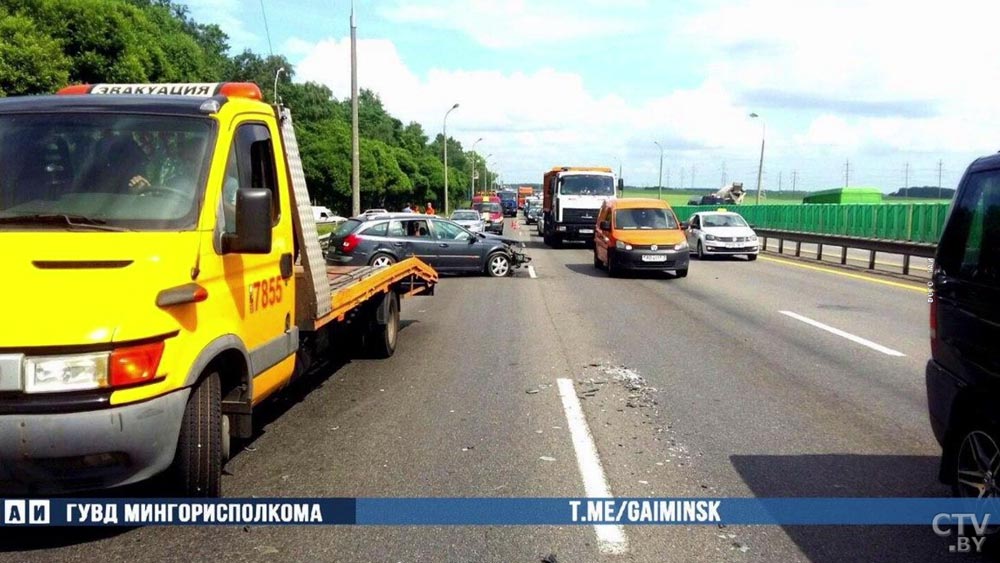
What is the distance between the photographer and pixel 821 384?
8484 millimetres

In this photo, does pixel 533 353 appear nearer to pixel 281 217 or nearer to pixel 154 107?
pixel 281 217

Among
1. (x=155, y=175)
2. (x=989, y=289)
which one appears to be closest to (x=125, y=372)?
(x=155, y=175)

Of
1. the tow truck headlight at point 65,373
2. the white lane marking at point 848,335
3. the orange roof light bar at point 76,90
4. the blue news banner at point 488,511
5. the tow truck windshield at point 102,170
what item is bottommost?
the white lane marking at point 848,335

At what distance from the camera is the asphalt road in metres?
4.48

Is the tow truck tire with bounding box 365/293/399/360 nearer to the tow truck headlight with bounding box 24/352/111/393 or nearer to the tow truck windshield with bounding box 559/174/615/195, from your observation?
the tow truck headlight with bounding box 24/352/111/393

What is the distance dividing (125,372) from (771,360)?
753cm

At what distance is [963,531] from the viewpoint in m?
4.50

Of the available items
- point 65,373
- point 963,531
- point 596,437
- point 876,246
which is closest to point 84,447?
point 65,373

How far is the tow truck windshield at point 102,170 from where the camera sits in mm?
4707

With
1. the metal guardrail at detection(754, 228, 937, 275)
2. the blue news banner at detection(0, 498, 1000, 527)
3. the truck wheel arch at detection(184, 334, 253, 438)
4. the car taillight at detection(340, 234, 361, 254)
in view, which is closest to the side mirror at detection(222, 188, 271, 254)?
the truck wheel arch at detection(184, 334, 253, 438)

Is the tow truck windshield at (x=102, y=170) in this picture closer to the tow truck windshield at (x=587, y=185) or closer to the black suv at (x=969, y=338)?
the black suv at (x=969, y=338)

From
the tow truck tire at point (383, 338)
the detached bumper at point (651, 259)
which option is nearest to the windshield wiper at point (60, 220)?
the tow truck tire at point (383, 338)

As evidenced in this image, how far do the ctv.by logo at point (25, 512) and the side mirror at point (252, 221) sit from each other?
166cm

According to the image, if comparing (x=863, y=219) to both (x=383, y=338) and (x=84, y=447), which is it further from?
(x=84, y=447)
